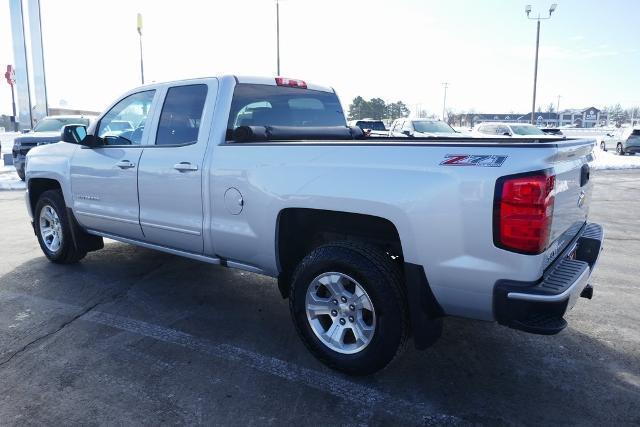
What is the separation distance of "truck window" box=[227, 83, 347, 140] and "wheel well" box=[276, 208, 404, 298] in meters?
0.94

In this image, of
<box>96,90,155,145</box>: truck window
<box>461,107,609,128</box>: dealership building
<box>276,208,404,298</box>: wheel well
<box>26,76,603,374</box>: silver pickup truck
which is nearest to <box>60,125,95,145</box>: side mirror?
<box>26,76,603,374</box>: silver pickup truck

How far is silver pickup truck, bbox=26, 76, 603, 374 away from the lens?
2.64 metres

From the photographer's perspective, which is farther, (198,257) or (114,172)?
(114,172)

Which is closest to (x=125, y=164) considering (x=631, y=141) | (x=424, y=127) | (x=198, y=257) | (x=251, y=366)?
(x=198, y=257)

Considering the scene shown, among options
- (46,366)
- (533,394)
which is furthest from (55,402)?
(533,394)

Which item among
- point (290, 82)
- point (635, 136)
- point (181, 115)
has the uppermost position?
point (290, 82)

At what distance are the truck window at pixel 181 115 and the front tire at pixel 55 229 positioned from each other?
1879mm

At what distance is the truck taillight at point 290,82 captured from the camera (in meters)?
4.64

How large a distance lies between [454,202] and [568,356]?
171 cm

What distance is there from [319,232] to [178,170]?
130 centimetres

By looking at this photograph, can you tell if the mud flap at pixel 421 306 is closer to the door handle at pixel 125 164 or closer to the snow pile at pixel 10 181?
the door handle at pixel 125 164

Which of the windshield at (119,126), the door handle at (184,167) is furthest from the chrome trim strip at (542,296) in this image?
the windshield at (119,126)

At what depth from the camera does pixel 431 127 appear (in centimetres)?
1992

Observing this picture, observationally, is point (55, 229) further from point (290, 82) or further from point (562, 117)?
point (562, 117)
